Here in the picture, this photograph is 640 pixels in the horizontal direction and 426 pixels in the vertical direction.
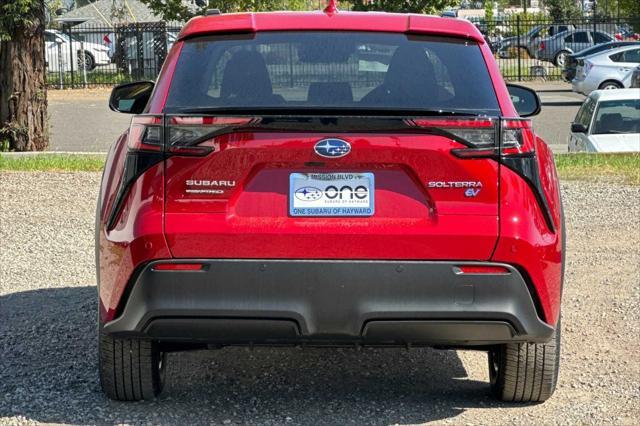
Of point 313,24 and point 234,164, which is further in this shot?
point 313,24

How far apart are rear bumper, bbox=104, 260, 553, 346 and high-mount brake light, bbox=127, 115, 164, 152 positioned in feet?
1.60

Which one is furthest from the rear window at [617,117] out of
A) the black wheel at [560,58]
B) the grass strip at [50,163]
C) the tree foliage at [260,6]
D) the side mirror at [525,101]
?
the black wheel at [560,58]

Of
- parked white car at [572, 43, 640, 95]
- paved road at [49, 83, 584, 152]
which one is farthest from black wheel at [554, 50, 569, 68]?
parked white car at [572, 43, 640, 95]

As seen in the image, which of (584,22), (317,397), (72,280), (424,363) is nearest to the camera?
(317,397)

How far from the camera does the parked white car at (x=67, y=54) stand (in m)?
43.9

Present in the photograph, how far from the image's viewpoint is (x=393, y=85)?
527 cm

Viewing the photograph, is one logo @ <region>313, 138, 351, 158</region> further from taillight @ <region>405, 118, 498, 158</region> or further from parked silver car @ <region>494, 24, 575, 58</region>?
parked silver car @ <region>494, 24, 575, 58</region>

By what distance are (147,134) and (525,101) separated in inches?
85.1

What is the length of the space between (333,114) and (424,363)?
7.13ft

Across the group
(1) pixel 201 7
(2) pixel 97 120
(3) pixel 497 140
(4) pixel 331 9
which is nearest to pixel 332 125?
(3) pixel 497 140

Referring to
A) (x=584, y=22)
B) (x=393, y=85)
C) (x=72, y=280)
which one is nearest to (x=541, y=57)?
(x=584, y=22)

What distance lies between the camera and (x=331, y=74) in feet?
17.5

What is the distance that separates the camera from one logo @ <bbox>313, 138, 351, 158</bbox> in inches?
195

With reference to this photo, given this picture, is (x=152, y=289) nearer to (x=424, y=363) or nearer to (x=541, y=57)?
(x=424, y=363)
